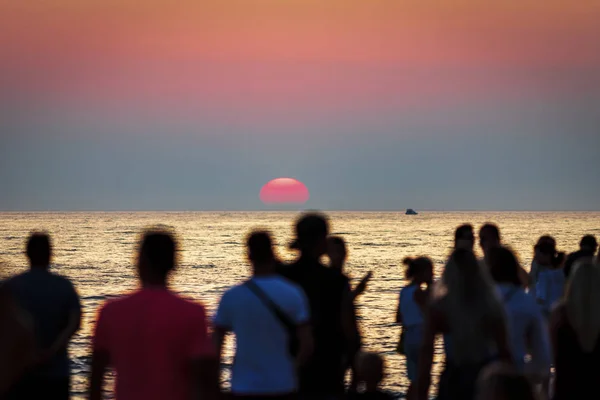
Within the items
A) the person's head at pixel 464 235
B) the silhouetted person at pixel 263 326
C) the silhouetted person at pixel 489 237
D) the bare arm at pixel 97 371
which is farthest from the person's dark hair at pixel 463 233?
the bare arm at pixel 97 371

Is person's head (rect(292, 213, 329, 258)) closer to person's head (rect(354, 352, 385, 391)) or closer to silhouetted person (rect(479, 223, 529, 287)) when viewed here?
person's head (rect(354, 352, 385, 391))

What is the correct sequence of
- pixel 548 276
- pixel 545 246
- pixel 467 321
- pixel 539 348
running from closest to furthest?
1. pixel 467 321
2. pixel 539 348
3. pixel 545 246
4. pixel 548 276

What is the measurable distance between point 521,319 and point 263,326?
1906 millimetres

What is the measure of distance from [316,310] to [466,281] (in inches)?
45.5

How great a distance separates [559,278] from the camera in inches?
460

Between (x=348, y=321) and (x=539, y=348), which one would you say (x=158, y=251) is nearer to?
(x=348, y=321)

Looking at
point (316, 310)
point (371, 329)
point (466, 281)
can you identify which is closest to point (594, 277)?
point (466, 281)

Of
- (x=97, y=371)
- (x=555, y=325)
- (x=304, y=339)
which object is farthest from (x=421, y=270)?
(x=97, y=371)

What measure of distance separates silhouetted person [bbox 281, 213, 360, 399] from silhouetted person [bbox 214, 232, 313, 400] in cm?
84

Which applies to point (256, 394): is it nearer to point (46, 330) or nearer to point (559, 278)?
point (46, 330)

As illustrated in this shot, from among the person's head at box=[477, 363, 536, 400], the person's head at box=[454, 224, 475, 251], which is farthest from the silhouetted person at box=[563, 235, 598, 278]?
the person's head at box=[477, 363, 536, 400]

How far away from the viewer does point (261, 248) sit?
576 cm

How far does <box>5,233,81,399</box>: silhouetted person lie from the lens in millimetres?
7340

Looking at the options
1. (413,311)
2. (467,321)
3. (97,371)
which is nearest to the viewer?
(97,371)
